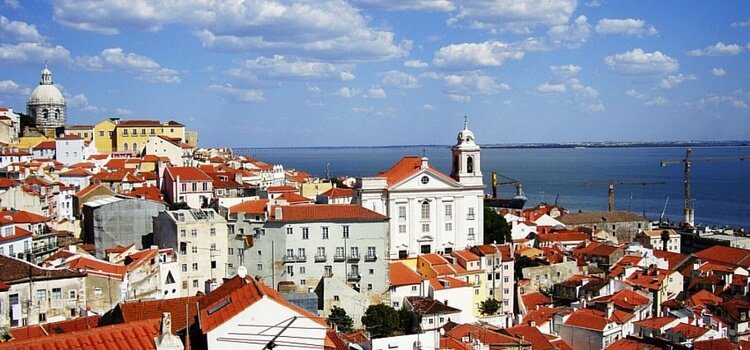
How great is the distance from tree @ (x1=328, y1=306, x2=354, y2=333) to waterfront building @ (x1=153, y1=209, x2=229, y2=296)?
384cm

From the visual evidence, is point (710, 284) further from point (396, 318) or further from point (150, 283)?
point (150, 283)

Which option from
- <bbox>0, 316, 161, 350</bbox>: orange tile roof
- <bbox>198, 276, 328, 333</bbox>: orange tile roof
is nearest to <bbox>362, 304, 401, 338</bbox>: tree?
<bbox>198, 276, 328, 333</bbox>: orange tile roof

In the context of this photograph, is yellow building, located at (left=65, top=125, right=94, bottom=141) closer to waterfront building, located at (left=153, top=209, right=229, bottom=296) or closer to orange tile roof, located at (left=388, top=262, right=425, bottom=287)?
waterfront building, located at (left=153, top=209, right=229, bottom=296)

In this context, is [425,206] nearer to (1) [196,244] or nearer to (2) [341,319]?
(2) [341,319]

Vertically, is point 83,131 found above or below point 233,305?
above

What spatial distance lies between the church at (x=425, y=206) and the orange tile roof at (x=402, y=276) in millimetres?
6011

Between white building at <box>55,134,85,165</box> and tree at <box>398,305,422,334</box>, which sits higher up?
white building at <box>55,134,85,165</box>

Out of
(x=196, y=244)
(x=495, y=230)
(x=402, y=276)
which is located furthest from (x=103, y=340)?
(x=495, y=230)

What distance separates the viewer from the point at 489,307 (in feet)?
97.3

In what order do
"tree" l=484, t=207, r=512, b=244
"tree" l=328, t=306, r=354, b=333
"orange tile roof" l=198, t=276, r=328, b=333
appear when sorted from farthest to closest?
"tree" l=484, t=207, r=512, b=244 → "tree" l=328, t=306, r=354, b=333 → "orange tile roof" l=198, t=276, r=328, b=333

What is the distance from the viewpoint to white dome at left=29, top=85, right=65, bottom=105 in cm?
5984

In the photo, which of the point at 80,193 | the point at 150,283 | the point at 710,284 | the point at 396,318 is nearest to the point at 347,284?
the point at 396,318

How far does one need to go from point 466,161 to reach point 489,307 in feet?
38.9

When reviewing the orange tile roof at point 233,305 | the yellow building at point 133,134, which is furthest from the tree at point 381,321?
the yellow building at point 133,134
